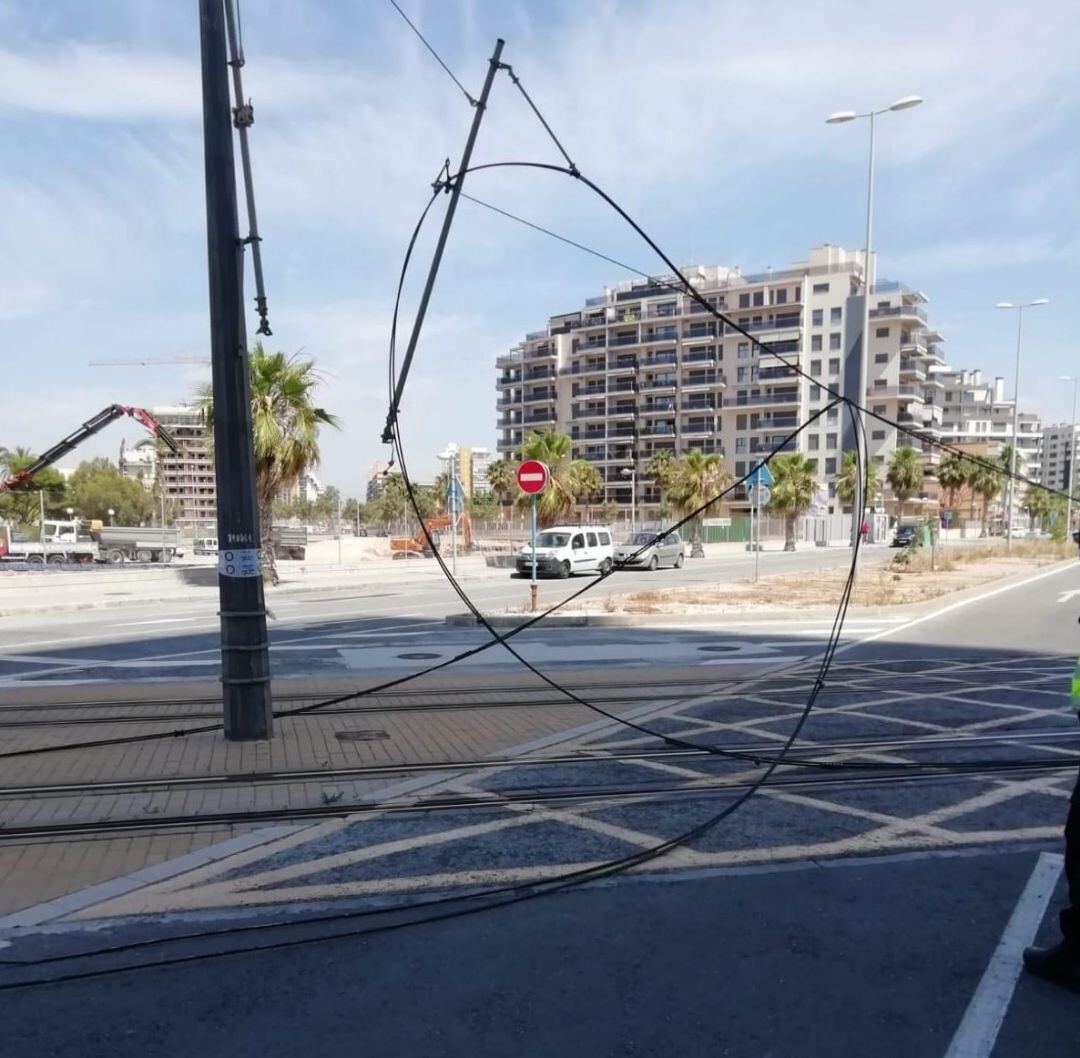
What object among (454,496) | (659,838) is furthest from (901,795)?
(454,496)

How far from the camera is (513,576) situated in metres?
32.4

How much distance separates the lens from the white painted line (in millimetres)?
3090

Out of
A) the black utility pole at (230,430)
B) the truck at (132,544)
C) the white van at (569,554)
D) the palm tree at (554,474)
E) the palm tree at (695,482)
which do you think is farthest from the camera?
the palm tree at (695,482)

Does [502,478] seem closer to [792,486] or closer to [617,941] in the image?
[792,486]

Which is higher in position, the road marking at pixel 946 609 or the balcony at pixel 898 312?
the balcony at pixel 898 312

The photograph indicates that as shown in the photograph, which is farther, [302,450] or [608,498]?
[608,498]

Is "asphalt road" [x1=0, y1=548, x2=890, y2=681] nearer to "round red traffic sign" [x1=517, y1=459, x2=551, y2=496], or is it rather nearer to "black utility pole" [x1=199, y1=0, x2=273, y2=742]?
"round red traffic sign" [x1=517, y1=459, x2=551, y2=496]

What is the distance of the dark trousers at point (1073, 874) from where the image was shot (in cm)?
348

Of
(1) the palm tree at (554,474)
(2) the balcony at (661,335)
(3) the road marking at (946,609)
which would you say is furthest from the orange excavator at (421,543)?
(2) the balcony at (661,335)

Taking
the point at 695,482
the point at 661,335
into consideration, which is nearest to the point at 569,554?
the point at 695,482

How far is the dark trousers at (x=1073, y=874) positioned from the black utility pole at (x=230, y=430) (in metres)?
5.45

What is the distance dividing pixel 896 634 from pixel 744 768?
9.27m

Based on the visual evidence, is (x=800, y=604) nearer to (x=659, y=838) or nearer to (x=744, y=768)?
(x=744, y=768)

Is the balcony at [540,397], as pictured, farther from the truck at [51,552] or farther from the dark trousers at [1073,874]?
the dark trousers at [1073,874]
